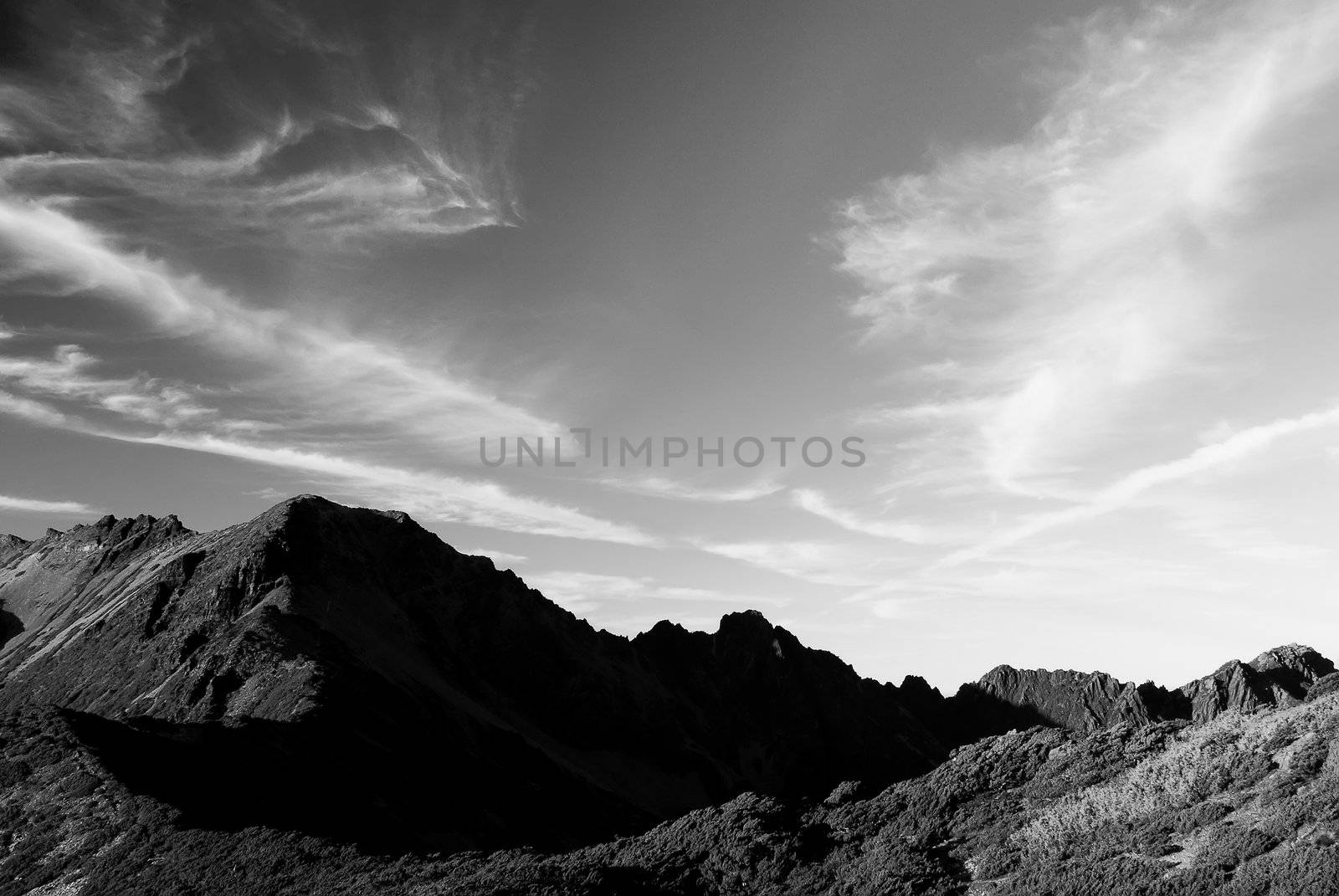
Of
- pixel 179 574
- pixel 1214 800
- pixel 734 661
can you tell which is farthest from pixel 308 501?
pixel 1214 800

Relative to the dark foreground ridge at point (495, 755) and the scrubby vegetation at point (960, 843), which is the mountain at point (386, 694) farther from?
the scrubby vegetation at point (960, 843)

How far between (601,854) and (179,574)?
4640 inches

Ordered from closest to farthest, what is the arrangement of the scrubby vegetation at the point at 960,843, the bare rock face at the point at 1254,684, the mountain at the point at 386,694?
the scrubby vegetation at the point at 960,843
the mountain at the point at 386,694
the bare rock face at the point at 1254,684

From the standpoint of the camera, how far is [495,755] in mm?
111062

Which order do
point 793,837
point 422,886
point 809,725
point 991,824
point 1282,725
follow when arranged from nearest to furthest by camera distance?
point 1282,725 < point 991,824 < point 793,837 < point 422,886 < point 809,725

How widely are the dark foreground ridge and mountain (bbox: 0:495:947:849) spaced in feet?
1.90

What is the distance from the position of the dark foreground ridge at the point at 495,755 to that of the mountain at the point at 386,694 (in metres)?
0.58

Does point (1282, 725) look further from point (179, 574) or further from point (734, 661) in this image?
point (734, 661)

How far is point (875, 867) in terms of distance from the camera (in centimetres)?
3266

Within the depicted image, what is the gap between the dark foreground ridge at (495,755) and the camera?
3092 cm

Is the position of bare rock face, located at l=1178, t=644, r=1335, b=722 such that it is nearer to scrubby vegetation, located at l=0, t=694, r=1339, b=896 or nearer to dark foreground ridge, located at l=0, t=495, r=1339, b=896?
dark foreground ridge, located at l=0, t=495, r=1339, b=896

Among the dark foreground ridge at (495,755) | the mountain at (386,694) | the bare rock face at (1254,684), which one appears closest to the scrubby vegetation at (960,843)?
the dark foreground ridge at (495,755)

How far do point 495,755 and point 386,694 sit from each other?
63.4 ft

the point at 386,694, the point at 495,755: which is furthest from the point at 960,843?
the point at 495,755
